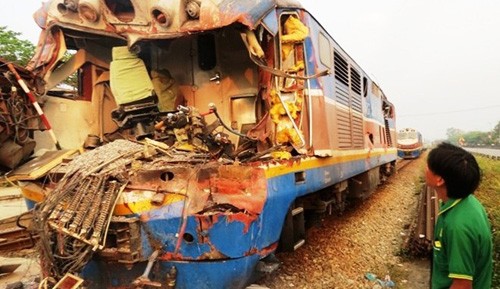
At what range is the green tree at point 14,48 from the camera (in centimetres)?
1484

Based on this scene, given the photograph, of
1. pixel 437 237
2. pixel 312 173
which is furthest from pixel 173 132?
pixel 437 237

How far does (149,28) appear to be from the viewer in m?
4.16

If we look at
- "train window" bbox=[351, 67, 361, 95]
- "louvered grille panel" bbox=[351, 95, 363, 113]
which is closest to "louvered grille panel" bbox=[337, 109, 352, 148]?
"louvered grille panel" bbox=[351, 95, 363, 113]

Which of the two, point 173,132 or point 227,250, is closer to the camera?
point 227,250

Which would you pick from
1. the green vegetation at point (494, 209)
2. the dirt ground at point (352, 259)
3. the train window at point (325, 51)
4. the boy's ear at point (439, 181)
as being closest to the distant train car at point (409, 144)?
the green vegetation at point (494, 209)

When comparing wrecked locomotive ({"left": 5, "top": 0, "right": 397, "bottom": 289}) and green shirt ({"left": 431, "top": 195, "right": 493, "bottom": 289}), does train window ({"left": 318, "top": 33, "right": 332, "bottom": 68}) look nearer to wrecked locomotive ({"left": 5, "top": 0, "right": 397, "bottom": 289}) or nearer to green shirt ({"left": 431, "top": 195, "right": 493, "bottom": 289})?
wrecked locomotive ({"left": 5, "top": 0, "right": 397, "bottom": 289})

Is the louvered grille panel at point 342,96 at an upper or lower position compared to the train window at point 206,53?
lower

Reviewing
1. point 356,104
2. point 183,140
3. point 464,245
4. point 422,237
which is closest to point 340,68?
point 356,104

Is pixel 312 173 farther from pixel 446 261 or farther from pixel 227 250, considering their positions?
pixel 446 261

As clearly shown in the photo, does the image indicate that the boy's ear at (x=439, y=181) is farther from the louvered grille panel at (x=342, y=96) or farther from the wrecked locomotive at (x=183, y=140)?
the louvered grille panel at (x=342, y=96)

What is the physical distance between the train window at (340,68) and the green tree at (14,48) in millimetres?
13275

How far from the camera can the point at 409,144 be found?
2884cm

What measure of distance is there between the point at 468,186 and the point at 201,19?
107 inches

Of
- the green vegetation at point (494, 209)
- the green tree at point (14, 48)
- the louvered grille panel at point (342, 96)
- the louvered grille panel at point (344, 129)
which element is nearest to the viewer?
the green vegetation at point (494, 209)
